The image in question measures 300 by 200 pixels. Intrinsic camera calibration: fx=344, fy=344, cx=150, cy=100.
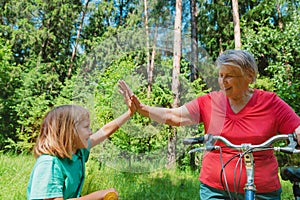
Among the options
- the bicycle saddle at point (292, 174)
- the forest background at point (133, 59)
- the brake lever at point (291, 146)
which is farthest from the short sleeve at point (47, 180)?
the bicycle saddle at point (292, 174)

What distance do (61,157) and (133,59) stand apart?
0.80 meters

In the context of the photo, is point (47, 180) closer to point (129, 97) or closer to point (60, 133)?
point (60, 133)

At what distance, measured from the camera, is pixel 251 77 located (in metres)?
1.74

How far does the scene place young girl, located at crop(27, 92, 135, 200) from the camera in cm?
128

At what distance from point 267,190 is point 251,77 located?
0.56 meters

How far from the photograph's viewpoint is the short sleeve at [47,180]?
128 centimetres

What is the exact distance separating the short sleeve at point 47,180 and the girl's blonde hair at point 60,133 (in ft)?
0.18

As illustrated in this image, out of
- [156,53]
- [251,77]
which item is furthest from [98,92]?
[251,77]

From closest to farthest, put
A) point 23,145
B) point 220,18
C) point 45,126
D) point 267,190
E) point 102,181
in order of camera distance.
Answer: point 45,126 < point 267,190 < point 102,181 < point 23,145 < point 220,18

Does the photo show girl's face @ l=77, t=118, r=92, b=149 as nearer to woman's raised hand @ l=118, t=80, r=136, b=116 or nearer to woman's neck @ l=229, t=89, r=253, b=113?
woman's raised hand @ l=118, t=80, r=136, b=116

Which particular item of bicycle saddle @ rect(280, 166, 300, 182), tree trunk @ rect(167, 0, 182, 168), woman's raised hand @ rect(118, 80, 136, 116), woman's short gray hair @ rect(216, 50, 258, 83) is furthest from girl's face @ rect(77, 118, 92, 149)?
bicycle saddle @ rect(280, 166, 300, 182)

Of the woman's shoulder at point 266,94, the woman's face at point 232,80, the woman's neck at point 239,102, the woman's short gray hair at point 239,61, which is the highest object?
the woman's short gray hair at point 239,61

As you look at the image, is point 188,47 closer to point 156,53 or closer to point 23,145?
point 156,53

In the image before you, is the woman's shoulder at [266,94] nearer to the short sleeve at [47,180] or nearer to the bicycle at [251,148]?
the bicycle at [251,148]
